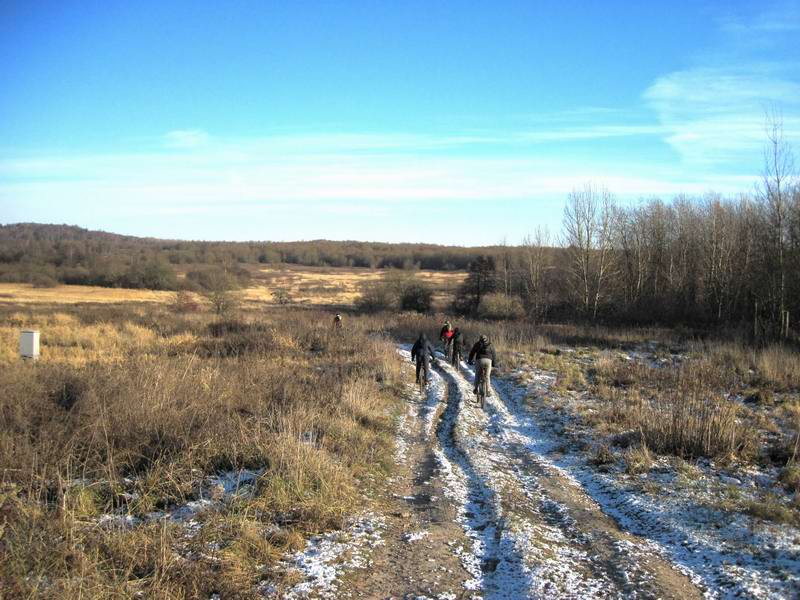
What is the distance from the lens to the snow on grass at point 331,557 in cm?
444

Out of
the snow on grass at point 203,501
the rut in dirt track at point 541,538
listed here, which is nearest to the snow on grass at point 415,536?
the rut in dirt track at point 541,538

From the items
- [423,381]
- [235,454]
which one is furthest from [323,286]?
[235,454]

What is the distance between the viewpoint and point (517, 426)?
11289 millimetres

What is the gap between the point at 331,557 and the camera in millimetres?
4988

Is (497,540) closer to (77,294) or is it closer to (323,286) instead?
(77,294)

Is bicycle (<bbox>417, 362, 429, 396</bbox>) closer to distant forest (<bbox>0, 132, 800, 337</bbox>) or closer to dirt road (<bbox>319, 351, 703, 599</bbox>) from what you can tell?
dirt road (<bbox>319, 351, 703, 599</bbox>)

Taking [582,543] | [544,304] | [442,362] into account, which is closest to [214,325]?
[442,362]

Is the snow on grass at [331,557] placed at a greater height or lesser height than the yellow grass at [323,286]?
lesser

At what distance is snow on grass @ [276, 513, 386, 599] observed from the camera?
4441 mm

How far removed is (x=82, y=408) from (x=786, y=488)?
9656 millimetres

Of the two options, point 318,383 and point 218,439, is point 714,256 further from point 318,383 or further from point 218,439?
point 218,439

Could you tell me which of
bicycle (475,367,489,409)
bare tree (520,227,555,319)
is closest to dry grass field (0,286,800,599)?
bicycle (475,367,489,409)

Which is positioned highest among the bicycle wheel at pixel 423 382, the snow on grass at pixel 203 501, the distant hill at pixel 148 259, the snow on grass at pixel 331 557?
the distant hill at pixel 148 259

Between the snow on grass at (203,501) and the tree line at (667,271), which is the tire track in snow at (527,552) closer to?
the snow on grass at (203,501)
